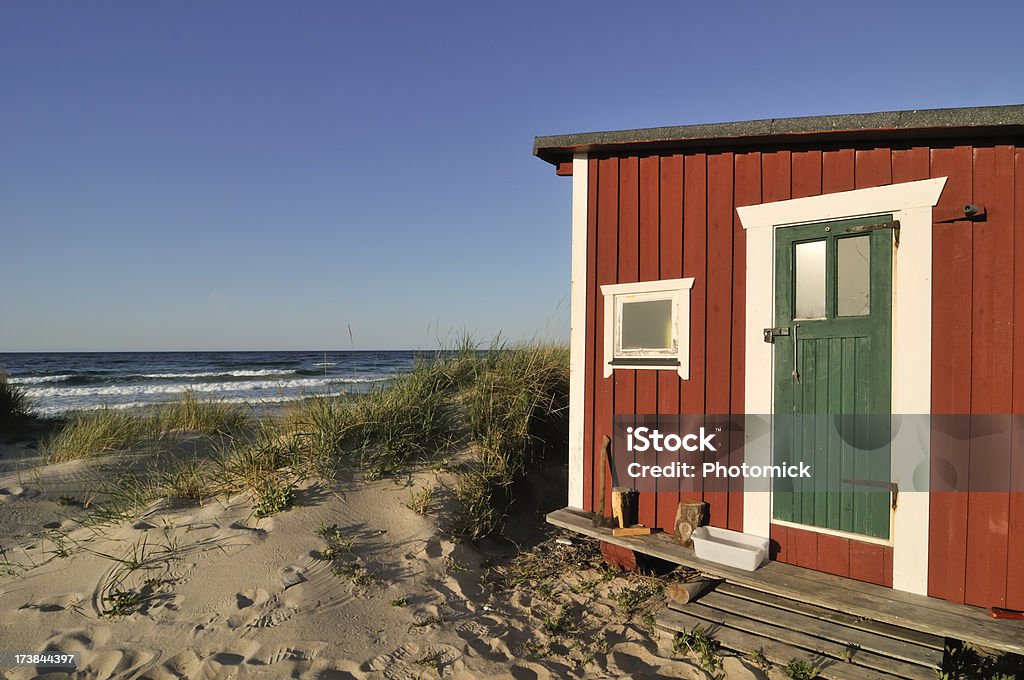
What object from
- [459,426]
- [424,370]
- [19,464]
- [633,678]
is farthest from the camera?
[19,464]

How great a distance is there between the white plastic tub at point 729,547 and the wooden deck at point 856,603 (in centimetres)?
5

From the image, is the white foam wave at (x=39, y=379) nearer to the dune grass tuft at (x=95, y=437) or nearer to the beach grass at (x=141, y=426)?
the beach grass at (x=141, y=426)

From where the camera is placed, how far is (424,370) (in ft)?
25.7

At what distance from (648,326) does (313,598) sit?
3390mm

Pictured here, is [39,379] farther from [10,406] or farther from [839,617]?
[839,617]

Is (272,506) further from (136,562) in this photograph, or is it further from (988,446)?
(988,446)

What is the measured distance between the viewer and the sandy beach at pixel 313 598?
3840 mm

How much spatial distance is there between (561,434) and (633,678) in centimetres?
447

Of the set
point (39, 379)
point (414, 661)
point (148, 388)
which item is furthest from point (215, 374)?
point (414, 661)

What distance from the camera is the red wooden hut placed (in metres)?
3.90

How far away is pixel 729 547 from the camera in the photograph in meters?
4.52

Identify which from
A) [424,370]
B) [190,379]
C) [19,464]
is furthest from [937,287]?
[190,379]

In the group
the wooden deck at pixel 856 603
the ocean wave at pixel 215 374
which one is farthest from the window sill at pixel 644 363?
the ocean wave at pixel 215 374

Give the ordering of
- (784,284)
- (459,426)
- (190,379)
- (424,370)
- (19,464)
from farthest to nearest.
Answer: (190,379) < (19,464) < (424,370) < (459,426) < (784,284)
